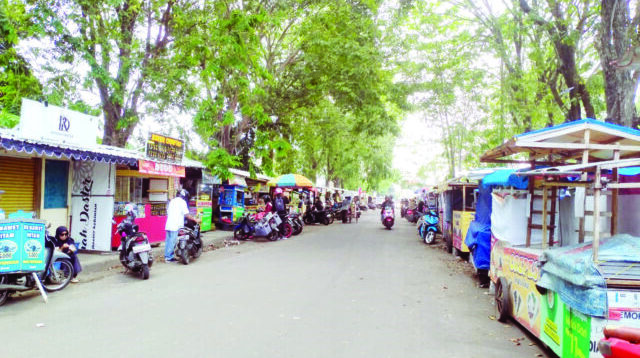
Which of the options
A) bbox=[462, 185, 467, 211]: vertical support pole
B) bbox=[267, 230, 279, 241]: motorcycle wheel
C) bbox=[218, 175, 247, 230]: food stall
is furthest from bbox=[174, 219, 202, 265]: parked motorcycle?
bbox=[218, 175, 247, 230]: food stall

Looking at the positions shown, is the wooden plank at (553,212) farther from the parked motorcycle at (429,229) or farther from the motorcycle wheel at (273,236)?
the motorcycle wheel at (273,236)

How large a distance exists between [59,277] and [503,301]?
713 centimetres

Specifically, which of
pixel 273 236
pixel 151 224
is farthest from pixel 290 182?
pixel 151 224

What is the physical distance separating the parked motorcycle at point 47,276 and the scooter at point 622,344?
730cm

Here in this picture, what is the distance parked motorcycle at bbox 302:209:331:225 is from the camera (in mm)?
26594

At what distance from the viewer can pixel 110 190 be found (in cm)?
1166

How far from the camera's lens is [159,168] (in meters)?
12.6

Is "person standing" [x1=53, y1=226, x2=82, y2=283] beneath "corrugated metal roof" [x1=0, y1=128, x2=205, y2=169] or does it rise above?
beneath

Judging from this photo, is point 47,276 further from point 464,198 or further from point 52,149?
point 464,198

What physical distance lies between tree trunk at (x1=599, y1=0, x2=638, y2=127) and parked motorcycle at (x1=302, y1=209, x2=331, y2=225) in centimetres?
1896

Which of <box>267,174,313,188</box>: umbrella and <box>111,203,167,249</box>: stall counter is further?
<box>267,174,313,188</box>: umbrella

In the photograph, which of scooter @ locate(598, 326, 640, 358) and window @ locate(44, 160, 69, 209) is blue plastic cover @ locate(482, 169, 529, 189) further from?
window @ locate(44, 160, 69, 209)

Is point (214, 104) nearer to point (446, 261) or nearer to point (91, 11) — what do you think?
point (91, 11)

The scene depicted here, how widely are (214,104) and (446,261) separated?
8243 millimetres
